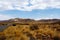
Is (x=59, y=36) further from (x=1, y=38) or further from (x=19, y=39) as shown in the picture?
(x=1, y=38)

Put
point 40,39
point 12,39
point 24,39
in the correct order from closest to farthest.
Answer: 1. point 12,39
2. point 24,39
3. point 40,39

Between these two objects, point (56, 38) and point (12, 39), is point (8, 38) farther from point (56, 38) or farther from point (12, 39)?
point (56, 38)

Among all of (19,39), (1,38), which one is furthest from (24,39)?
(1,38)

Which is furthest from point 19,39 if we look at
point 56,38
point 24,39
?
point 56,38

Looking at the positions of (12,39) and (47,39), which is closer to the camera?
(12,39)

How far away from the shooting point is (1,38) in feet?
93.4

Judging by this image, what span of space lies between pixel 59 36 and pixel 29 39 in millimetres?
4431

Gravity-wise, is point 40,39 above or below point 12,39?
below

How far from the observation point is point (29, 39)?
29.1m

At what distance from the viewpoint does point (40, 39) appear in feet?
106

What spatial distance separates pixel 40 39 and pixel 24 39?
4.72 m

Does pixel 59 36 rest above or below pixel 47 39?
above

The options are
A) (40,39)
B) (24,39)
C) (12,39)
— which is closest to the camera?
(12,39)

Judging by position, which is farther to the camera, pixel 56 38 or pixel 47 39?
pixel 47 39
